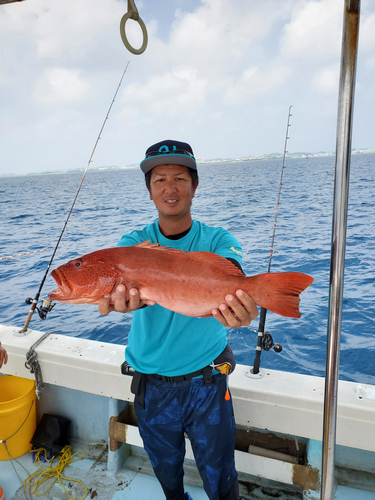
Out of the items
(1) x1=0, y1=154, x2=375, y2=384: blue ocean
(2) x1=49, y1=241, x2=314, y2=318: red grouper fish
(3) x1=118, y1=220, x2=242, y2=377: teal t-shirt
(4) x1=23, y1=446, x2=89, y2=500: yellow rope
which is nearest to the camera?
(2) x1=49, y1=241, x2=314, y2=318: red grouper fish

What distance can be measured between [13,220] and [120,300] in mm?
20656

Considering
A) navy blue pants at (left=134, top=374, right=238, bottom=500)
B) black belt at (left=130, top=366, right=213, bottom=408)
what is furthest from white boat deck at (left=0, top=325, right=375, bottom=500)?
black belt at (left=130, top=366, right=213, bottom=408)

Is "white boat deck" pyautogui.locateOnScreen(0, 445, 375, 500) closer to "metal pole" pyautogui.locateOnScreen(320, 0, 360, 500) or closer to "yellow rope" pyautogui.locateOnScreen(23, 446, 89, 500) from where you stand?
"yellow rope" pyautogui.locateOnScreen(23, 446, 89, 500)

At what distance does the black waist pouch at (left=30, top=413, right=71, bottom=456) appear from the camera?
3109 millimetres

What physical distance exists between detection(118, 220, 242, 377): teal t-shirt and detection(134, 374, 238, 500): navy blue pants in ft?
0.42

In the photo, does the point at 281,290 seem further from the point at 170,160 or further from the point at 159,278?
the point at 170,160

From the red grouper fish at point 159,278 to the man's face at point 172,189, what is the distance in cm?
34

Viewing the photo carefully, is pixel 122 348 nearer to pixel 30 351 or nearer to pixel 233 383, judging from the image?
pixel 30 351

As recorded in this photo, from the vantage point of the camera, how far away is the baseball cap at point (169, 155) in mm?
2012

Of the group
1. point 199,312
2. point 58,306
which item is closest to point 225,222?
point 58,306

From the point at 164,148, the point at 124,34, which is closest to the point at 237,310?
the point at 164,148

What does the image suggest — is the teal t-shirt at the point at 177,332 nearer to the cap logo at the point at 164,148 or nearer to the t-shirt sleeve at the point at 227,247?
the t-shirt sleeve at the point at 227,247

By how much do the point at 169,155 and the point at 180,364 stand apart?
1.27 meters

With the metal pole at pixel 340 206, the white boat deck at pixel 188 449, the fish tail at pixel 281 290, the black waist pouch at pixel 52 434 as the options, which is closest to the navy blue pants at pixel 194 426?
the white boat deck at pixel 188 449
